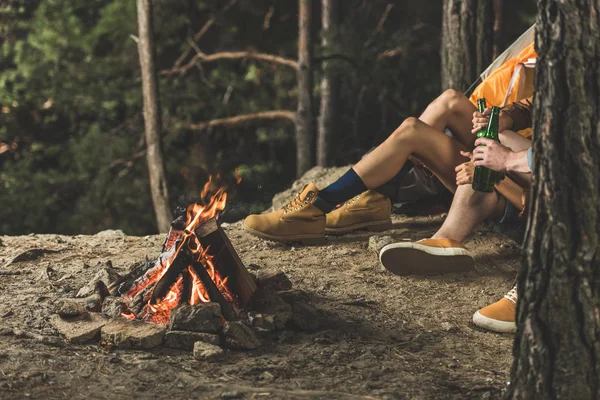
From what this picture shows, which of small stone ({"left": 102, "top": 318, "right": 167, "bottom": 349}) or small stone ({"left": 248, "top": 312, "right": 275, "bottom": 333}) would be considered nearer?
small stone ({"left": 102, "top": 318, "right": 167, "bottom": 349})

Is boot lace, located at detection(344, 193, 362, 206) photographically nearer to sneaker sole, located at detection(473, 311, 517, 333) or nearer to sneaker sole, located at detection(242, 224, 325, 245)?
sneaker sole, located at detection(242, 224, 325, 245)

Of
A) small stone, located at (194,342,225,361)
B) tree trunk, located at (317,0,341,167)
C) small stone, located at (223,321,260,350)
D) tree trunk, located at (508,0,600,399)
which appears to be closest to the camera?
tree trunk, located at (508,0,600,399)

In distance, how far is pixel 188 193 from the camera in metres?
10.9

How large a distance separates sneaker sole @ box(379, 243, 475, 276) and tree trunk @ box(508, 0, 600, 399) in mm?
1595

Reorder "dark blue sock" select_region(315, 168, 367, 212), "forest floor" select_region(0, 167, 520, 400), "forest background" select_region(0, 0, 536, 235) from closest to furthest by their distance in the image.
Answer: "forest floor" select_region(0, 167, 520, 400), "dark blue sock" select_region(315, 168, 367, 212), "forest background" select_region(0, 0, 536, 235)

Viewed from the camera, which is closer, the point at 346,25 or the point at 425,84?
the point at 346,25

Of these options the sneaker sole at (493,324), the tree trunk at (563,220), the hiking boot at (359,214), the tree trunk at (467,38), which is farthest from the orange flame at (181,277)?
the tree trunk at (467,38)

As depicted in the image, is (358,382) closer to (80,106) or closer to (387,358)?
(387,358)

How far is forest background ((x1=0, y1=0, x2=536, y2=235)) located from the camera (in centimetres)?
1055

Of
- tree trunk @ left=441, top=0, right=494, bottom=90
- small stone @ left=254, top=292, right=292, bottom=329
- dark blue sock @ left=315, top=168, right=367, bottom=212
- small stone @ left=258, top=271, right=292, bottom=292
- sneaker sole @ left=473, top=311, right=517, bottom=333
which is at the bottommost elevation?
sneaker sole @ left=473, top=311, right=517, bottom=333

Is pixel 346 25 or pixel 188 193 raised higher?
pixel 346 25

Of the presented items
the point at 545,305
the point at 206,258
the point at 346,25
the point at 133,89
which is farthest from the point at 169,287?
the point at 133,89

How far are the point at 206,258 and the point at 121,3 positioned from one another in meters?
7.96

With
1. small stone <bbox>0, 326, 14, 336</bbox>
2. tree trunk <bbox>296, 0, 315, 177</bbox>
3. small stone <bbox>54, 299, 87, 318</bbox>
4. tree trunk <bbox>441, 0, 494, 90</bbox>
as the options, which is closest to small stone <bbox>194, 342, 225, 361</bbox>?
small stone <bbox>54, 299, 87, 318</bbox>
